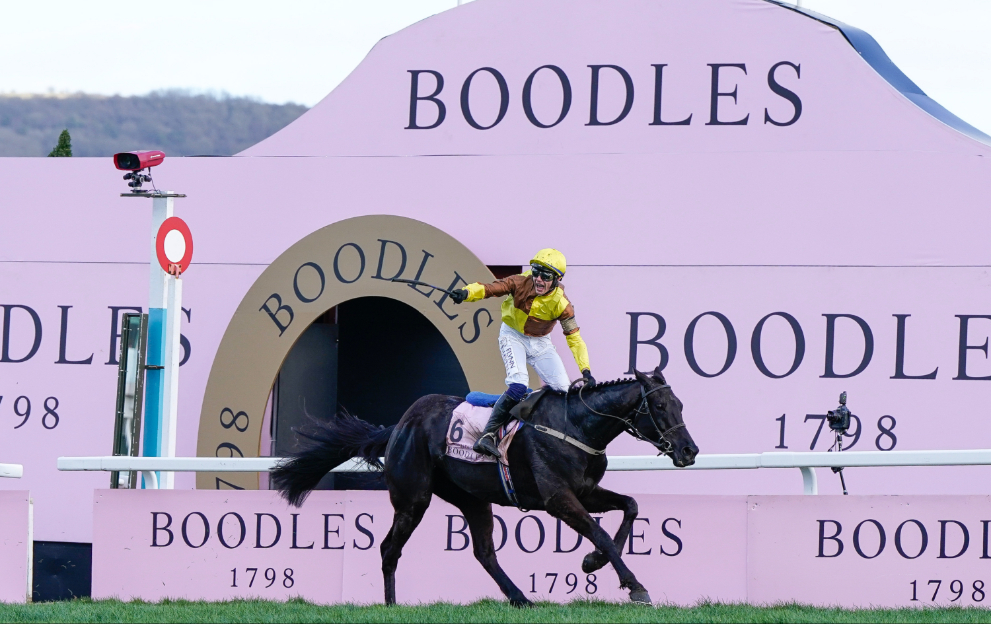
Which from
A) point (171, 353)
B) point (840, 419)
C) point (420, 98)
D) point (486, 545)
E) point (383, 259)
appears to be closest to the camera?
point (486, 545)

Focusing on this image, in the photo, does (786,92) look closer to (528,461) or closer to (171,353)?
(528,461)

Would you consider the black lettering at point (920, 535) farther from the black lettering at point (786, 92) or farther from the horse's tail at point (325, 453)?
the black lettering at point (786, 92)

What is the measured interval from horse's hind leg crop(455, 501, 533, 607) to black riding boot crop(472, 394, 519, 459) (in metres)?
0.49

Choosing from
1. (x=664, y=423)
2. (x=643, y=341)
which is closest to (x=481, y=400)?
(x=664, y=423)

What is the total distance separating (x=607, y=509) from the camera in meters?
7.50

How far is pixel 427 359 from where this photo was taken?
13.7 meters

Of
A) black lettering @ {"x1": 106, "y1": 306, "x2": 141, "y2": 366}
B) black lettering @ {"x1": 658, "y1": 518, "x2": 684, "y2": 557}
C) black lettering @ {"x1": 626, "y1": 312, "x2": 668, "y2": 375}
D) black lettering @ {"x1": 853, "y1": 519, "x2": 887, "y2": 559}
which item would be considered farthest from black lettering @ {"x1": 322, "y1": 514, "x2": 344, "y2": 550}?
black lettering @ {"x1": 106, "y1": 306, "x2": 141, "y2": 366}

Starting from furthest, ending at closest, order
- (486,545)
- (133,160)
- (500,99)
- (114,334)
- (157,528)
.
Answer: (114,334) → (500,99) → (133,160) → (157,528) → (486,545)

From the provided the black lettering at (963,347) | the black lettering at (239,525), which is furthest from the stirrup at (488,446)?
the black lettering at (963,347)

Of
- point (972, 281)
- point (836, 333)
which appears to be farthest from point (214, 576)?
point (972, 281)

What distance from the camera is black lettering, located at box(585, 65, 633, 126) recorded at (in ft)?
35.9

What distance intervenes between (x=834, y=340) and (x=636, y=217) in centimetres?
185

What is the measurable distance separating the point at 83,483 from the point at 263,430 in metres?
1.60

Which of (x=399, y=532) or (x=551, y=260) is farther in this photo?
(x=399, y=532)
